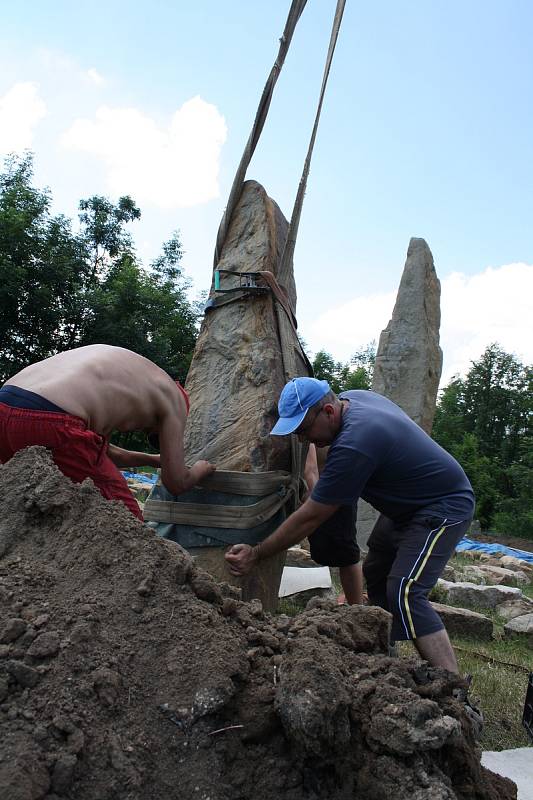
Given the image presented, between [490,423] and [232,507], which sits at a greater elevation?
[490,423]

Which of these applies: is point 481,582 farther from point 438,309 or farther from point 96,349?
point 96,349

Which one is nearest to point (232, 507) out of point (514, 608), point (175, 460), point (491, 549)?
point (175, 460)

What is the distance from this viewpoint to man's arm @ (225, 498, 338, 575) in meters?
2.54

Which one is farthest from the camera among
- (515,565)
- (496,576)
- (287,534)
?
(515,565)

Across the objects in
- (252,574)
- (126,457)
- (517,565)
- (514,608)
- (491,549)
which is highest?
(126,457)

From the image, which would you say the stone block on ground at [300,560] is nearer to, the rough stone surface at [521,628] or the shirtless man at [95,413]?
the rough stone surface at [521,628]

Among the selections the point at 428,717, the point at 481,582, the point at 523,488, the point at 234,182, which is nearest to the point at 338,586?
the point at 481,582

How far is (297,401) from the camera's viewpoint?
264 centimetres

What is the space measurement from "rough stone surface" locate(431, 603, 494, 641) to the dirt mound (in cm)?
294

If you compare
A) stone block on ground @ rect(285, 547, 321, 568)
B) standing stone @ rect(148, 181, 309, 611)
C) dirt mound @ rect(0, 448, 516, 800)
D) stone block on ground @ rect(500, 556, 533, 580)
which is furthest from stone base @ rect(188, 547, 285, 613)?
stone block on ground @ rect(500, 556, 533, 580)

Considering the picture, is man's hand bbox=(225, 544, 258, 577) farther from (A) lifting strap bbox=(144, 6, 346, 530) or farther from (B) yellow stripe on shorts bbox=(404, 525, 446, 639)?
(B) yellow stripe on shorts bbox=(404, 525, 446, 639)

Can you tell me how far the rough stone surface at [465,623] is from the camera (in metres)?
4.35

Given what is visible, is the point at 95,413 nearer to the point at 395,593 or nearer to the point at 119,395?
the point at 119,395

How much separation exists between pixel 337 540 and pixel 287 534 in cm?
93
